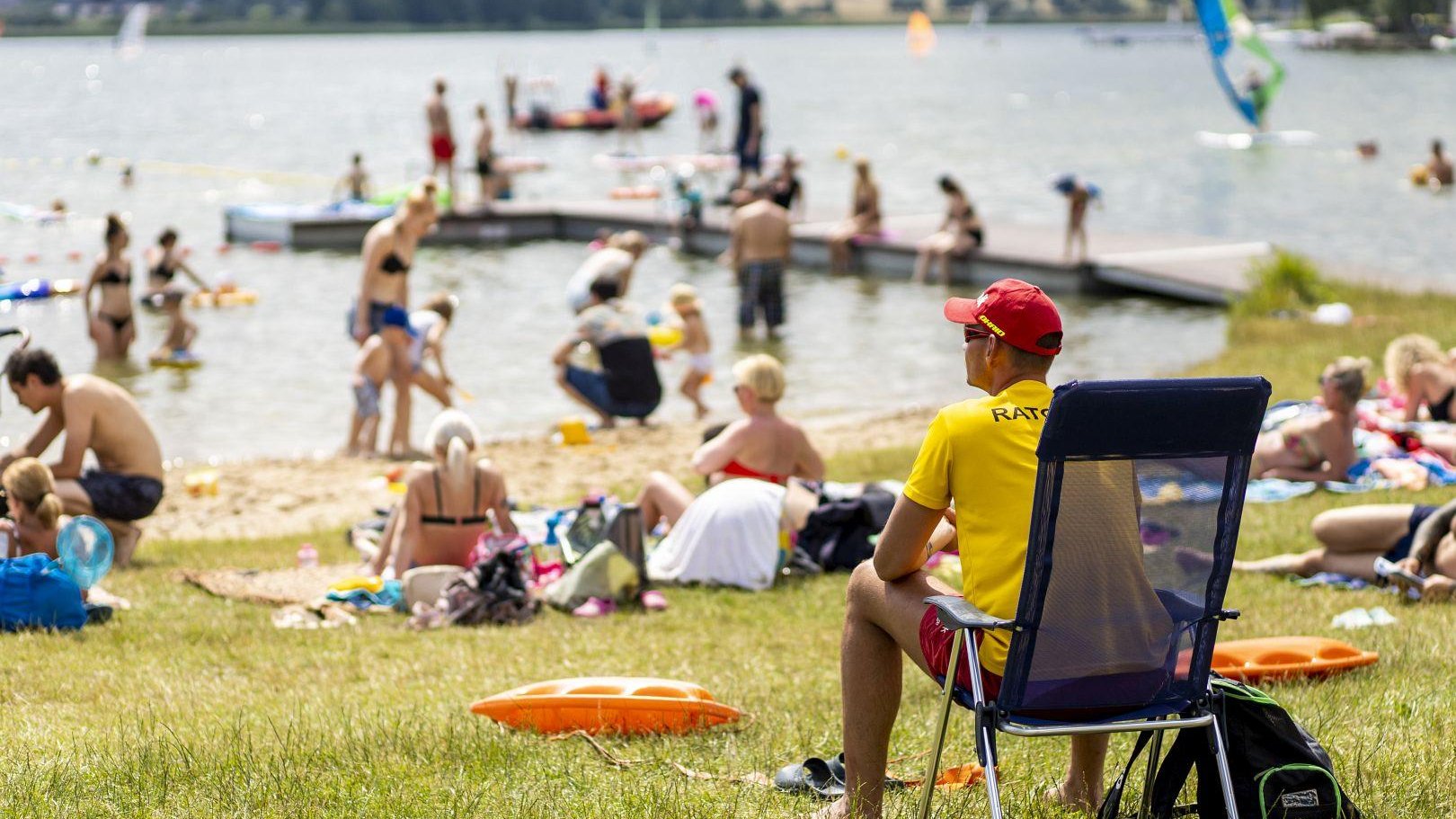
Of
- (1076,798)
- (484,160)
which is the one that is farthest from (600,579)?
(484,160)

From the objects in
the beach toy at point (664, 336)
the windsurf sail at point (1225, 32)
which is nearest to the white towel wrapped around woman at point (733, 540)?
the beach toy at point (664, 336)

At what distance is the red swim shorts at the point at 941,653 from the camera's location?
11.2 ft

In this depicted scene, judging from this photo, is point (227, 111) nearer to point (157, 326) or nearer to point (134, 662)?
point (157, 326)

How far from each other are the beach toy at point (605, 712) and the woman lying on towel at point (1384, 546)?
331 cm

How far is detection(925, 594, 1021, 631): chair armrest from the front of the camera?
3193mm

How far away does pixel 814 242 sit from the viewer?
74.8 feet

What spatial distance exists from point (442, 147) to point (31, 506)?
19276 mm

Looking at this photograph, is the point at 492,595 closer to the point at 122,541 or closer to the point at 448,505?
the point at 448,505

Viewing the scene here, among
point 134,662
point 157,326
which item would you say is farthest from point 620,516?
point 157,326

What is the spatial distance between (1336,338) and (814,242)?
9858mm

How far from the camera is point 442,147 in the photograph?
2544 centimetres

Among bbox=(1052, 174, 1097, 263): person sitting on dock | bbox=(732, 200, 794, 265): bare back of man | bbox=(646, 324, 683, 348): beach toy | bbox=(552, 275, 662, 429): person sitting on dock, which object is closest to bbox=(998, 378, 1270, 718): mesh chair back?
bbox=(552, 275, 662, 429): person sitting on dock

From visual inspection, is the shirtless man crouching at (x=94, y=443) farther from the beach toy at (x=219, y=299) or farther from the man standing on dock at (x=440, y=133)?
the man standing on dock at (x=440, y=133)

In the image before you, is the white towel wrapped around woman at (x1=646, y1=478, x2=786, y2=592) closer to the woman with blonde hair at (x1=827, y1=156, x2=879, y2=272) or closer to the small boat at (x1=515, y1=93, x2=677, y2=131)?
the woman with blonde hair at (x1=827, y1=156, x2=879, y2=272)
